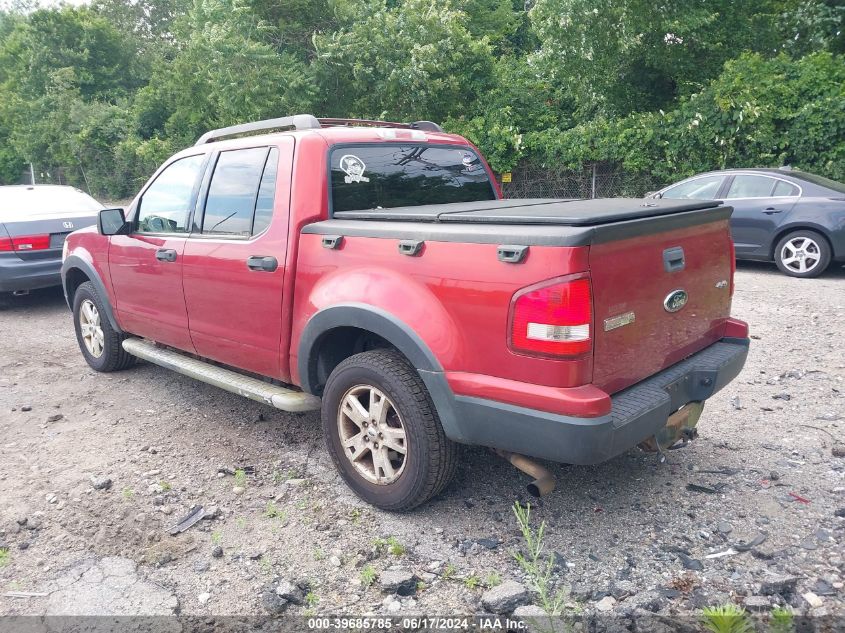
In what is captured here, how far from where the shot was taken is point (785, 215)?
891 centimetres

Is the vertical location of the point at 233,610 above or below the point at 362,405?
below

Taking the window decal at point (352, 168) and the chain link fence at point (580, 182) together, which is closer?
the window decal at point (352, 168)

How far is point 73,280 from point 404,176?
369 centimetres

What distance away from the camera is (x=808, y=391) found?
16.0 feet

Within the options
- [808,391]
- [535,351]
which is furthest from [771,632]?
[808,391]

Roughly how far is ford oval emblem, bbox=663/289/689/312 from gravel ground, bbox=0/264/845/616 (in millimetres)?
1035

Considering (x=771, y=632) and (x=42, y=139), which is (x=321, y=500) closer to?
(x=771, y=632)

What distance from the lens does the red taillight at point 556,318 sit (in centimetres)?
260

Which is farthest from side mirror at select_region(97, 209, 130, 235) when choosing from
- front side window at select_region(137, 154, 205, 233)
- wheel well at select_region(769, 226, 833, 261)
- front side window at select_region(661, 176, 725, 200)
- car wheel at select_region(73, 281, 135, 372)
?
wheel well at select_region(769, 226, 833, 261)

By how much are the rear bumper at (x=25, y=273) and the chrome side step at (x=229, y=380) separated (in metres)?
3.41

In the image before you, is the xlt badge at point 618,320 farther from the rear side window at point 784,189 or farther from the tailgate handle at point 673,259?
the rear side window at point 784,189

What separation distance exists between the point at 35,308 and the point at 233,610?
7.41m

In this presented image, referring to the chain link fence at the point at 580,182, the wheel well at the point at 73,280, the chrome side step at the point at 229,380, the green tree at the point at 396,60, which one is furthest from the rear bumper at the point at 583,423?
the green tree at the point at 396,60

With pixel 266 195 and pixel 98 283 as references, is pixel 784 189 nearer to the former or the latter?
pixel 266 195
